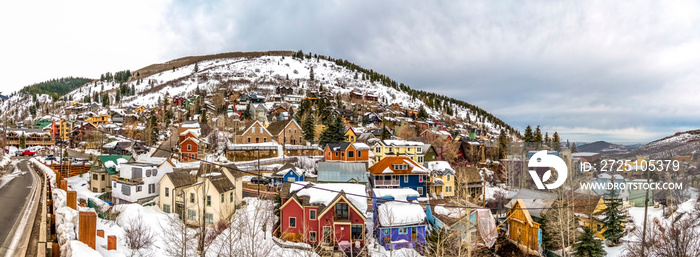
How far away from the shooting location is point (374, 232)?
24.1 meters

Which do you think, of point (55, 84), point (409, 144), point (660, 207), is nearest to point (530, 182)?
point (660, 207)

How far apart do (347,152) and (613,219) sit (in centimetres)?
2551

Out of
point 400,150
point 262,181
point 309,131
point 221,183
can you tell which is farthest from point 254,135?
point 221,183

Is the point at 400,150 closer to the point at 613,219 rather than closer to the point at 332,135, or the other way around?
the point at 332,135

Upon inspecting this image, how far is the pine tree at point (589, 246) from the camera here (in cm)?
1892

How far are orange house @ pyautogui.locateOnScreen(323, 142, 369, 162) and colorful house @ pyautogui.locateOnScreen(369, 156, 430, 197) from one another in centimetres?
516

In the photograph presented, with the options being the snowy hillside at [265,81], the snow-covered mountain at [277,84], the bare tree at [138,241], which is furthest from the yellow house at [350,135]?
the snowy hillside at [265,81]

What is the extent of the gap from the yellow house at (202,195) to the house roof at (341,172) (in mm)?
8306

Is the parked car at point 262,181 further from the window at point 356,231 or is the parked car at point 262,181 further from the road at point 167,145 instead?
the road at point 167,145

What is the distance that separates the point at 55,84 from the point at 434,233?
805 ft

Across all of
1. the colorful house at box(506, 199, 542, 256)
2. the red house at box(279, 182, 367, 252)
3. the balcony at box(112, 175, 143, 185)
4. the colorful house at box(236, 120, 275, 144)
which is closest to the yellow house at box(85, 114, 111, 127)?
the colorful house at box(236, 120, 275, 144)

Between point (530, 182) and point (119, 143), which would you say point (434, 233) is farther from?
point (119, 143)

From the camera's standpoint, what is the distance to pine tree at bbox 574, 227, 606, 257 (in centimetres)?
1892

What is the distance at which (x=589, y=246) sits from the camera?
748 inches
